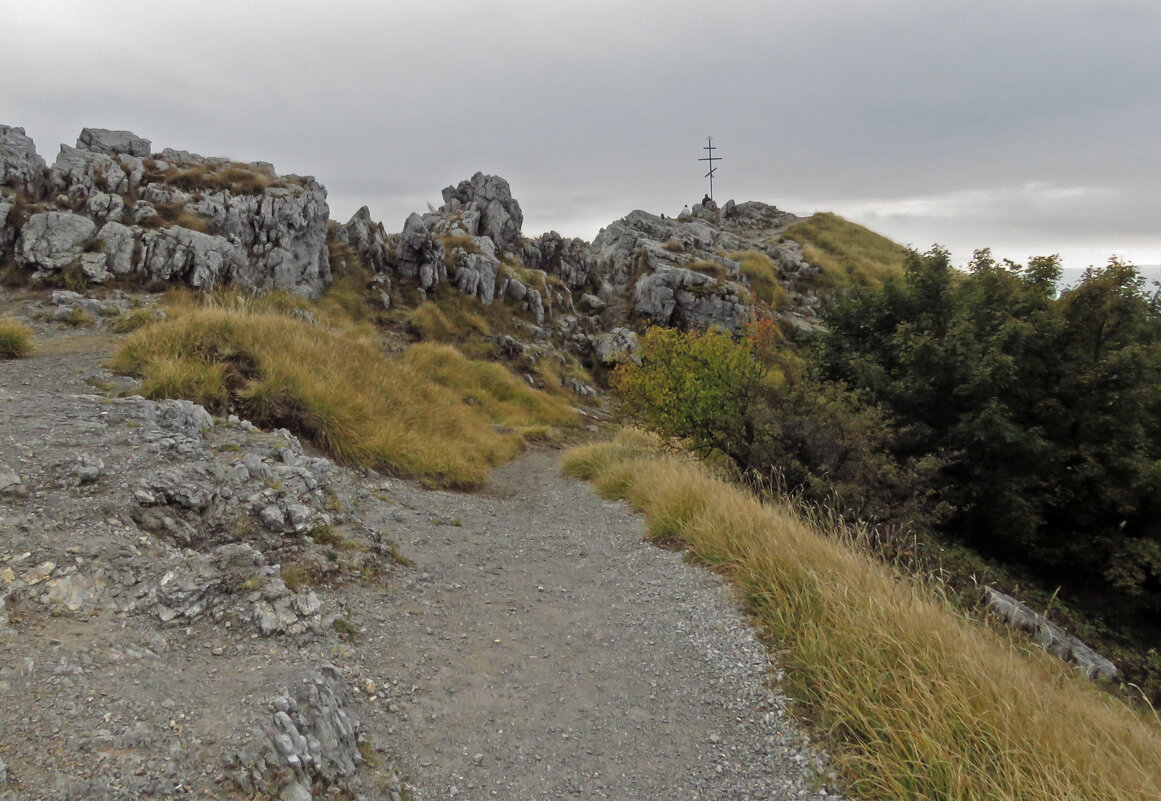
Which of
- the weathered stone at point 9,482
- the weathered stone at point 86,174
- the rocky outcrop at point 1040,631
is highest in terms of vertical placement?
the weathered stone at point 86,174

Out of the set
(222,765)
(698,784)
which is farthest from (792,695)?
(222,765)

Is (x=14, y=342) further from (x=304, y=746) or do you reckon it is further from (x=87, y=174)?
(x=87, y=174)

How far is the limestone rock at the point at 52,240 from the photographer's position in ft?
47.8

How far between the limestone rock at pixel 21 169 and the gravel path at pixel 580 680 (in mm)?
18394

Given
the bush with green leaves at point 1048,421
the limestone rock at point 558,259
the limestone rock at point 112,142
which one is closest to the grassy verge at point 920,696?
the bush with green leaves at point 1048,421

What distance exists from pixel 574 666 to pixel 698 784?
1.49m

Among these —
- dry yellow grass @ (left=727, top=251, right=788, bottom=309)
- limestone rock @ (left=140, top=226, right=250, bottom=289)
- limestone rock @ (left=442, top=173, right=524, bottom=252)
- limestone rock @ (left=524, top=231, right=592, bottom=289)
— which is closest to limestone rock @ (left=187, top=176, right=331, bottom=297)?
limestone rock @ (left=140, top=226, right=250, bottom=289)

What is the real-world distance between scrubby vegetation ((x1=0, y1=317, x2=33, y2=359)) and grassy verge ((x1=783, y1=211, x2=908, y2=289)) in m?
45.3

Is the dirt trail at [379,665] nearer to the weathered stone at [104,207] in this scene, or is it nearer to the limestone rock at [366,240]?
the weathered stone at [104,207]

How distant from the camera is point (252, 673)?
3.63 meters

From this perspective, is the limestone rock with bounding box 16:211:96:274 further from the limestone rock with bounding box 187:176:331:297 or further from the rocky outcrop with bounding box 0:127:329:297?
the limestone rock with bounding box 187:176:331:297

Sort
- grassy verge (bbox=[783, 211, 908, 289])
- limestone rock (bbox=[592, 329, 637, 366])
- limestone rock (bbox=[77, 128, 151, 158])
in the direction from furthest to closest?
grassy verge (bbox=[783, 211, 908, 289]), limestone rock (bbox=[592, 329, 637, 366]), limestone rock (bbox=[77, 128, 151, 158])

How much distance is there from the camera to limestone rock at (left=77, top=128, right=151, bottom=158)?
2300 centimetres

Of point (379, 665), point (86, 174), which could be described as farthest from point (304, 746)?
point (86, 174)
